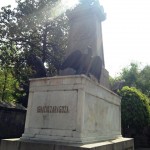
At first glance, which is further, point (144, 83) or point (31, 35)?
point (144, 83)

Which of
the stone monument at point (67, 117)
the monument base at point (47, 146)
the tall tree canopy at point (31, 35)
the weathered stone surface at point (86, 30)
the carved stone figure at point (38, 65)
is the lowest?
the monument base at point (47, 146)

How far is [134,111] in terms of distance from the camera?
52.0ft

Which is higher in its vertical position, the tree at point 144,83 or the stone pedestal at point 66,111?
the tree at point 144,83

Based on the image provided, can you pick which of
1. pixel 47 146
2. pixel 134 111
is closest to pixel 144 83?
pixel 134 111

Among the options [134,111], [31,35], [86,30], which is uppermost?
[31,35]

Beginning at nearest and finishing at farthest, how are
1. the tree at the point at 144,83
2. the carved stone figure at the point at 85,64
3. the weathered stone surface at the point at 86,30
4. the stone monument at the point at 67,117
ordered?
the stone monument at the point at 67,117
the carved stone figure at the point at 85,64
the weathered stone surface at the point at 86,30
the tree at the point at 144,83

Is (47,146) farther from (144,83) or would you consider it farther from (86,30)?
(144,83)

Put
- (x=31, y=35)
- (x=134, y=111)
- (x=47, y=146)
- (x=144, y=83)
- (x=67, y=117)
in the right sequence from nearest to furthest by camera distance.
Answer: (x=47, y=146)
(x=67, y=117)
(x=134, y=111)
(x=31, y=35)
(x=144, y=83)

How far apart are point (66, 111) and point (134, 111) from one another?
12.2m

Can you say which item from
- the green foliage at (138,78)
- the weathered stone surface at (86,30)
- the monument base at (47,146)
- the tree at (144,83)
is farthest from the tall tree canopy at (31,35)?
the tree at (144,83)

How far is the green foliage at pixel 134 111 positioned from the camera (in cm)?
1570

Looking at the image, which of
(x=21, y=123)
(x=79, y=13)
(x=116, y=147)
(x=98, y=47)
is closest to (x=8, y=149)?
(x=116, y=147)

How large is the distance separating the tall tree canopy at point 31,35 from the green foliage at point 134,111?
5712mm

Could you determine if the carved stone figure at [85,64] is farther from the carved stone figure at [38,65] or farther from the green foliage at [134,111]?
the green foliage at [134,111]
